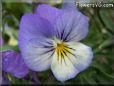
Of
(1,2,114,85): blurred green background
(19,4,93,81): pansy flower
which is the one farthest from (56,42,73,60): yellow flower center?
(1,2,114,85): blurred green background

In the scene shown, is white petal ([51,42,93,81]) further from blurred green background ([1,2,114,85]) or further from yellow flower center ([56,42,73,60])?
blurred green background ([1,2,114,85])

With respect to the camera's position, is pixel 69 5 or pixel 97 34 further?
pixel 97 34

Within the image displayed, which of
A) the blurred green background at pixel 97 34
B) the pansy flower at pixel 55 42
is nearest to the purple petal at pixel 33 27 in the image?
the pansy flower at pixel 55 42

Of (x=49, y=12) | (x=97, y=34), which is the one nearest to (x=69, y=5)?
(x=49, y=12)

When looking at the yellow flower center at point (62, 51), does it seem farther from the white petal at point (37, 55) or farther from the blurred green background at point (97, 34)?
the blurred green background at point (97, 34)

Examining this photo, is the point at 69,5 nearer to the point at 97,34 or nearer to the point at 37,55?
the point at 37,55
